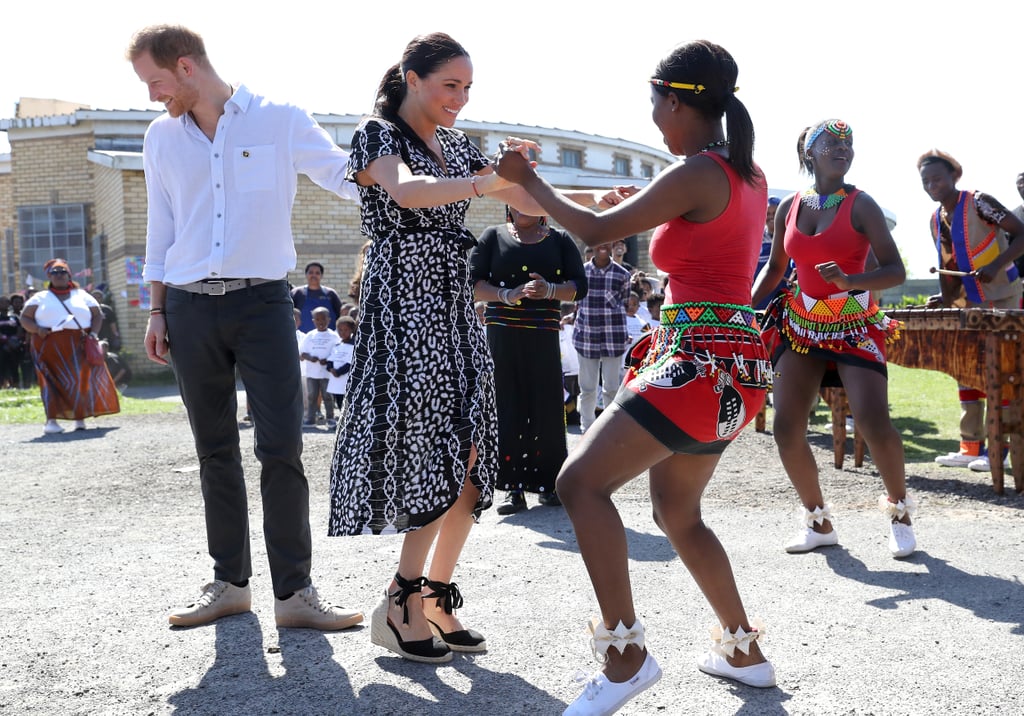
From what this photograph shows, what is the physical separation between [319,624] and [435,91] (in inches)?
82.4

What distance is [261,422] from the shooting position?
4020 millimetres

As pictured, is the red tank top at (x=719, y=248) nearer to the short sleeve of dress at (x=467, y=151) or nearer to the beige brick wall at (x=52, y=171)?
the short sleeve of dress at (x=467, y=151)

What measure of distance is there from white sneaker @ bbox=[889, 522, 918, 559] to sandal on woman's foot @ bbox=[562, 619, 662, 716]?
8.35ft

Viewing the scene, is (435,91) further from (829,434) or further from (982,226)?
(829,434)

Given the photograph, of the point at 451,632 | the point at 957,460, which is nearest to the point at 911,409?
the point at 957,460

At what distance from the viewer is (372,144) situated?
3482mm

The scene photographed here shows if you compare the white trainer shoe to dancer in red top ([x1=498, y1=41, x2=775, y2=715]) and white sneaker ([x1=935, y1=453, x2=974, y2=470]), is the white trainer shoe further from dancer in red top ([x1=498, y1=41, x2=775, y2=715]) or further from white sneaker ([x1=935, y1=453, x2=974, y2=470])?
dancer in red top ([x1=498, y1=41, x2=775, y2=715])

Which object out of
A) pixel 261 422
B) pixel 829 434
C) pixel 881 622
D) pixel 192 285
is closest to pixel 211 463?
pixel 261 422

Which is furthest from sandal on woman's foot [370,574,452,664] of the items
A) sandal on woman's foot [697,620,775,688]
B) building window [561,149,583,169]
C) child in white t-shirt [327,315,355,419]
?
building window [561,149,583,169]

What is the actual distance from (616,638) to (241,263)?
2079mm

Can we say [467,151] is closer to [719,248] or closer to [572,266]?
[719,248]

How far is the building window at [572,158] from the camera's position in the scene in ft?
109

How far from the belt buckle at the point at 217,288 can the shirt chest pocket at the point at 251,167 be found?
380mm

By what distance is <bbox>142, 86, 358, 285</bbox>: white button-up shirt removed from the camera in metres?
3.99
